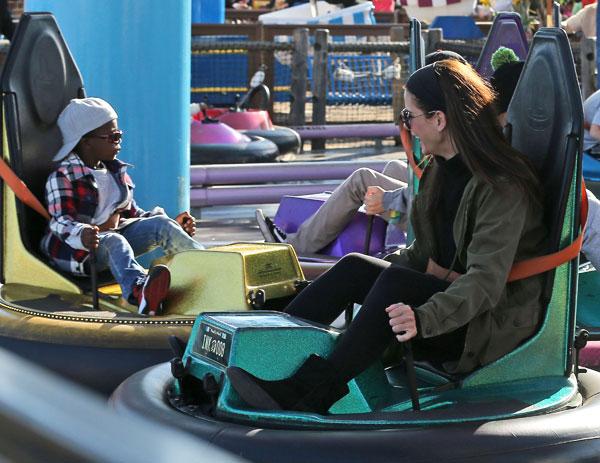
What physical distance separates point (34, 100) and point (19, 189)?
0.34 metres

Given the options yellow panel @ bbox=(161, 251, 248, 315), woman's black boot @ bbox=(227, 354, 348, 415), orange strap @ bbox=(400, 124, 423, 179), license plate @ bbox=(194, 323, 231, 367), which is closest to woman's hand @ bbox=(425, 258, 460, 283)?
woman's black boot @ bbox=(227, 354, 348, 415)

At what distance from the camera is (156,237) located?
12.7 ft

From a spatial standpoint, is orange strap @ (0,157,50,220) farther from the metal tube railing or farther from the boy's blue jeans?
the metal tube railing

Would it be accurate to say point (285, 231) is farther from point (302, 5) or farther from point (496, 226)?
point (302, 5)

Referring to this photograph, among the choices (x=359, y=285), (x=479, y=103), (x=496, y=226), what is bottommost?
(x=359, y=285)

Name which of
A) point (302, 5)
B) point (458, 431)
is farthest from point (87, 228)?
point (302, 5)

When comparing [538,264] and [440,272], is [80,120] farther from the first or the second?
[538,264]

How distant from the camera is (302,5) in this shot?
1850 cm

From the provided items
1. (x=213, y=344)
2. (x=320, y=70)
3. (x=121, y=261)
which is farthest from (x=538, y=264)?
(x=320, y=70)

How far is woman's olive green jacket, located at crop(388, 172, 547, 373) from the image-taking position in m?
2.41

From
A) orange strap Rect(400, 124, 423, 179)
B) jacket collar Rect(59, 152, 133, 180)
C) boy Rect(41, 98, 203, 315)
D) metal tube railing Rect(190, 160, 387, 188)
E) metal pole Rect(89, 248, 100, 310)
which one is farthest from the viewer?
metal tube railing Rect(190, 160, 387, 188)

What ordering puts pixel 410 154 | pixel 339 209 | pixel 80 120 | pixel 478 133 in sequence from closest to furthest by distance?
pixel 478 133
pixel 80 120
pixel 410 154
pixel 339 209

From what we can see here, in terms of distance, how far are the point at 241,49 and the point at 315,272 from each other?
25.5 ft

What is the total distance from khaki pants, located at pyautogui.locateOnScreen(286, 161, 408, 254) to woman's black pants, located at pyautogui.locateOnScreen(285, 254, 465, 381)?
197 centimetres
